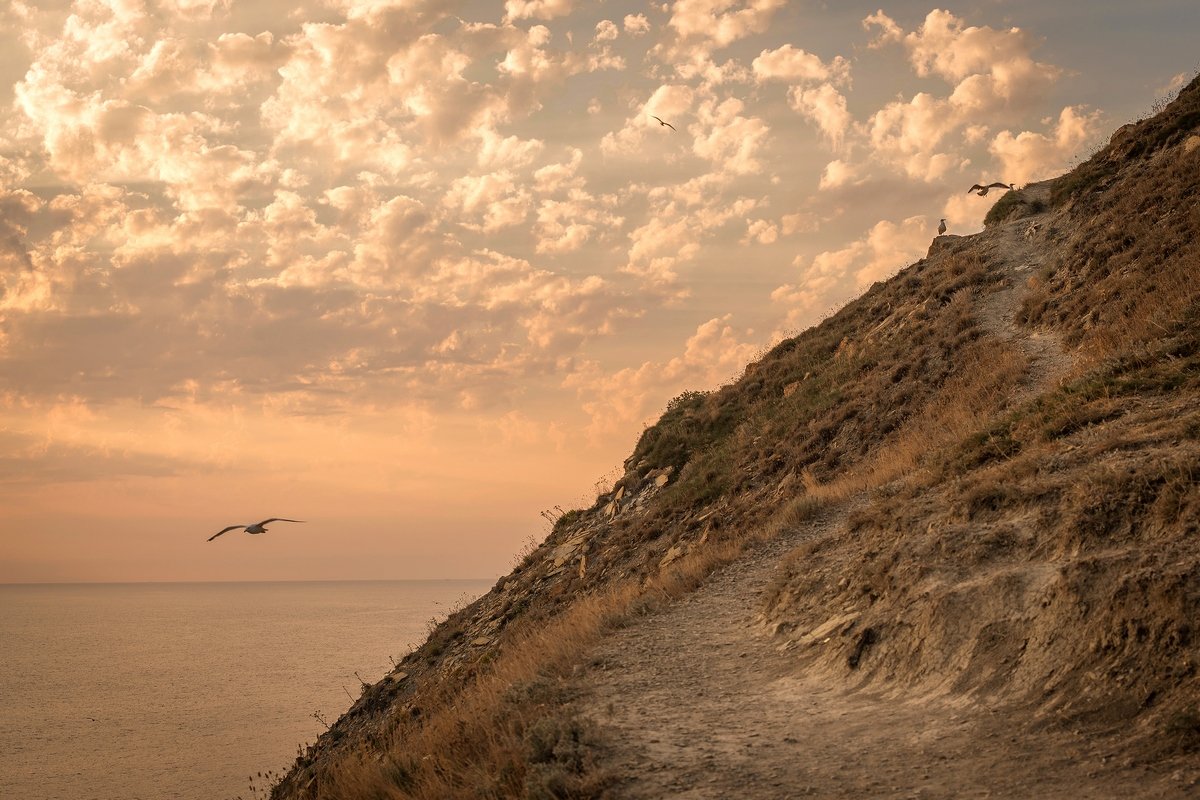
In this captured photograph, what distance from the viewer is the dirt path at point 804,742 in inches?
249

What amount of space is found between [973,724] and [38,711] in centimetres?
5912

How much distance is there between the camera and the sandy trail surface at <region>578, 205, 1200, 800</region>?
20.8 feet

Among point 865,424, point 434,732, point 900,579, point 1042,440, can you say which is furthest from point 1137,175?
point 434,732

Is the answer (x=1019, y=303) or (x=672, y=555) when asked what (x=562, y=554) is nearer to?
(x=672, y=555)

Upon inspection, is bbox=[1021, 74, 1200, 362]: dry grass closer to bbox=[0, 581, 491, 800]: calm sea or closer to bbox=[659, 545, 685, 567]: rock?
bbox=[659, 545, 685, 567]: rock

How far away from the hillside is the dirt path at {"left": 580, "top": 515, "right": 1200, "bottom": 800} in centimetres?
5

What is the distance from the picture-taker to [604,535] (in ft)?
86.8

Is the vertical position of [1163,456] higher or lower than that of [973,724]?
higher

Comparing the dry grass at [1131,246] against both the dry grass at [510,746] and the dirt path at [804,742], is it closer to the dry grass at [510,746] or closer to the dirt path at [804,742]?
the dirt path at [804,742]

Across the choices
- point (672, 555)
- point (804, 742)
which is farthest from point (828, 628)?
point (672, 555)

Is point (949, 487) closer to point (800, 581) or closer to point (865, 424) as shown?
point (800, 581)

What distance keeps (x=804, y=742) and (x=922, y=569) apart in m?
3.13

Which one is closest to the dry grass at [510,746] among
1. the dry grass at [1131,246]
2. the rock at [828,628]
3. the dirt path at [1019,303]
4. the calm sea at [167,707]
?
the rock at [828,628]

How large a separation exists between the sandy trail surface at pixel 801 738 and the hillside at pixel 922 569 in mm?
51
